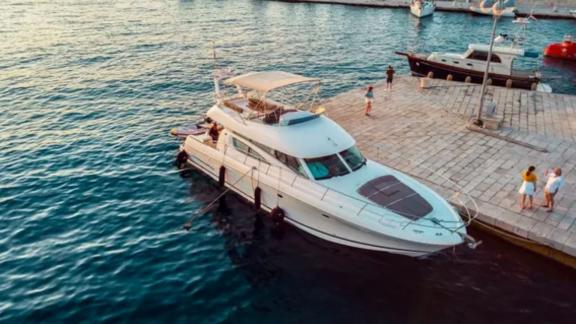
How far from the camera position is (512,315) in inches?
470

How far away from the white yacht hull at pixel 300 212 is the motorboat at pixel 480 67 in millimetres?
20208

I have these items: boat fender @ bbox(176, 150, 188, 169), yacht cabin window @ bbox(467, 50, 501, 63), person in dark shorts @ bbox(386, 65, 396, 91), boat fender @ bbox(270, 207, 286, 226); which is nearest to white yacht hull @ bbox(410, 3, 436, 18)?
yacht cabin window @ bbox(467, 50, 501, 63)

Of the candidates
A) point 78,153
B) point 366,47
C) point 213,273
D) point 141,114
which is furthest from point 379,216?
point 366,47

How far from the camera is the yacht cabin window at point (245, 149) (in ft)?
54.7

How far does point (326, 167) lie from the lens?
50.0 feet

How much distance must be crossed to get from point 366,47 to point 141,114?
1076 inches

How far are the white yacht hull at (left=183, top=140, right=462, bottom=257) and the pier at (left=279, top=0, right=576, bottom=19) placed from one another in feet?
205

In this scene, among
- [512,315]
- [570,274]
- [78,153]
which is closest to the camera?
[512,315]

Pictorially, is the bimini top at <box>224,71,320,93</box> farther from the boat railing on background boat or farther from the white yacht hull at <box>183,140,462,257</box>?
the white yacht hull at <box>183,140,462,257</box>

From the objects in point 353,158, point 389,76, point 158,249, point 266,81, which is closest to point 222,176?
point 158,249

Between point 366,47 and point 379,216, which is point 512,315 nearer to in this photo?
point 379,216

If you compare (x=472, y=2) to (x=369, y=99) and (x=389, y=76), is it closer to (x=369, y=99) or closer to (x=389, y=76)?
(x=389, y=76)

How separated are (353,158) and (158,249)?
7.73 m

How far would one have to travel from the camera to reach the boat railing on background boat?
13219 millimetres
